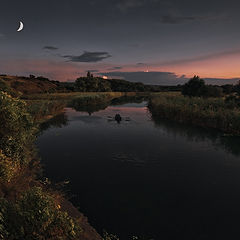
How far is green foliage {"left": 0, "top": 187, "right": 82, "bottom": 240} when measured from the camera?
16.7 ft

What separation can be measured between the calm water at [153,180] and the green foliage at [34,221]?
396 centimetres

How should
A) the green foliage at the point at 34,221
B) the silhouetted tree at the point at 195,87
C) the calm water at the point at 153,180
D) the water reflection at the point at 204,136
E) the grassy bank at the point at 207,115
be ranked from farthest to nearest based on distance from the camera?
the silhouetted tree at the point at 195,87 < the grassy bank at the point at 207,115 < the water reflection at the point at 204,136 < the calm water at the point at 153,180 < the green foliage at the point at 34,221

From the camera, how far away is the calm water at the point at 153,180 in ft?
30.0

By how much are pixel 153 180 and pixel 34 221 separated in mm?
9578

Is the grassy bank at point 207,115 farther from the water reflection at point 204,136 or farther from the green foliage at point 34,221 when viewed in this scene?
the green foliage at point 34,221

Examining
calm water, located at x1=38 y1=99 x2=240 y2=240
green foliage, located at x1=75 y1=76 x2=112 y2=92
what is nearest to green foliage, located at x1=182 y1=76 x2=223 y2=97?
calm water, located at x1=38 y1=99 x2=240 y2=240

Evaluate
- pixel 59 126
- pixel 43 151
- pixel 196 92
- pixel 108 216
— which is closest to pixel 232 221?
pixel 108 216

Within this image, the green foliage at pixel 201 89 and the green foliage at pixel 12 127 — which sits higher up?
the green foliage at pixel 201 89

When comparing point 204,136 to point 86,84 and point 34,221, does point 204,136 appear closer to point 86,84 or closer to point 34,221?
point 34,221

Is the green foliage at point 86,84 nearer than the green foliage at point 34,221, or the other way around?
the green foliage at point 34,221

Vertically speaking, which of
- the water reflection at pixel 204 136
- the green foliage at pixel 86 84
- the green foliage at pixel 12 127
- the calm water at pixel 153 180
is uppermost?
the green foliage at pixel 86 84

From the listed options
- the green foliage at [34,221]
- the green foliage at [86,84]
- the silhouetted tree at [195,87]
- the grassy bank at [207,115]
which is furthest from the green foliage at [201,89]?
the green foliage at [86,84]

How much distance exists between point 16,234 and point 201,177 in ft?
40.4

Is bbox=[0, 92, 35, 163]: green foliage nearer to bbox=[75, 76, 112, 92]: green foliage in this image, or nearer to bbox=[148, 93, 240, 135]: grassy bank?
bbox=[148, 93, 240, 135]: grassy bank
